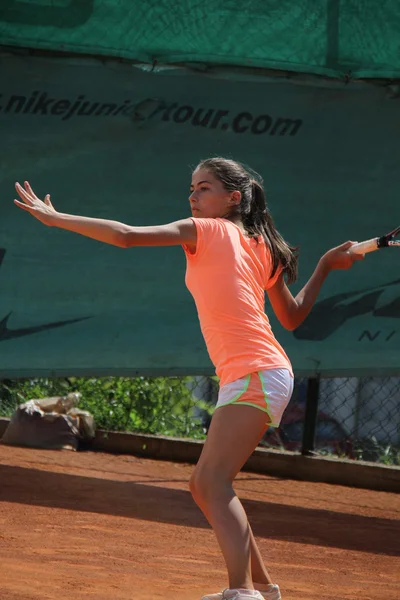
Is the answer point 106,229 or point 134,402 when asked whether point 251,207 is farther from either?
point 134,402

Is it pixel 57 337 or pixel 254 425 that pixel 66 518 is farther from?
pixel 254 425

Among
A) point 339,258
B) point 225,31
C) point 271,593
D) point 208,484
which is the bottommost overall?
point 271,593

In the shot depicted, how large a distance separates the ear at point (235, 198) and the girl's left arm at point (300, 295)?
1.16 feet

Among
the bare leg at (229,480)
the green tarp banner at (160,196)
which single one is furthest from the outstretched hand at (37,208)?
the green tarp banner at (160,196)

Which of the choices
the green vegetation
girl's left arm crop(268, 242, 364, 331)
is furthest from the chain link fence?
girl's left arm crop(268, 242, 364, 331)

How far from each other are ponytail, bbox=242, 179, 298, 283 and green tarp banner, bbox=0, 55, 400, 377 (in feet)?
9.37

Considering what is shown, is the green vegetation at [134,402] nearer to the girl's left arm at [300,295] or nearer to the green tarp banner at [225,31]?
the green tarp banner at [225,31]

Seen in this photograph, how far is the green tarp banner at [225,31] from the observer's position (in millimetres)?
6430

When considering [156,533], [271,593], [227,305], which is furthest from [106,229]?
[156,533]

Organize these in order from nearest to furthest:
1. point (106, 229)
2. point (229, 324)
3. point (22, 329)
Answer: point (106, 229), point (229, 324), point (22, 329)

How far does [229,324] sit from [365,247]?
75cm

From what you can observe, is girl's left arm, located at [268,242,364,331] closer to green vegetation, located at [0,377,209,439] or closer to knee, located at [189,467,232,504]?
knee, located at [189,467,232,504]

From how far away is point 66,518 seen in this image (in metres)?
5.82

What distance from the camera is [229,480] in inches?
138
